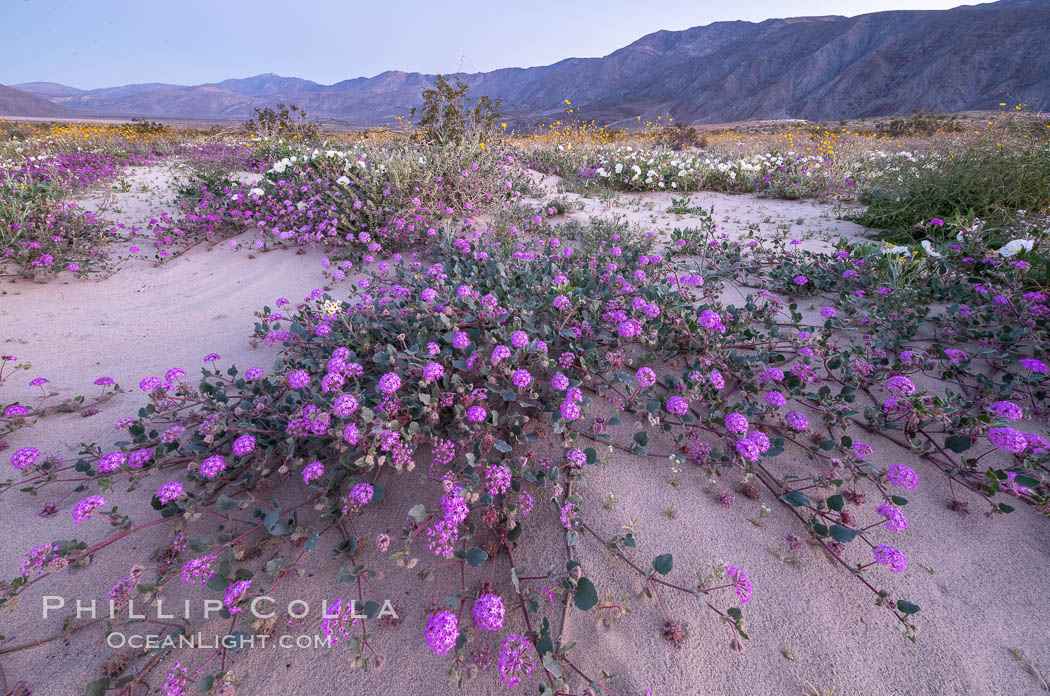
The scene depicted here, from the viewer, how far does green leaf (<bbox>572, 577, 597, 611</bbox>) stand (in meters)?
1.58

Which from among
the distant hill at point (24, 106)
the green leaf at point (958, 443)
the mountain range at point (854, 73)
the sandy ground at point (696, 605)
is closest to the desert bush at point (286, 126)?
the mountain range at point (854, 73)

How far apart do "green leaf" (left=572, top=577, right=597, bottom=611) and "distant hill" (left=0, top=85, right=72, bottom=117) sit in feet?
651

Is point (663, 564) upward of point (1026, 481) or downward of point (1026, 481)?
downward

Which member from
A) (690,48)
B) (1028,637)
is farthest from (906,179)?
(690,48)

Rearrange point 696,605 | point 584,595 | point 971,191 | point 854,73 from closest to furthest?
1. point 584,595
2. point 696,605
3. point 971,191
4. point 854,73

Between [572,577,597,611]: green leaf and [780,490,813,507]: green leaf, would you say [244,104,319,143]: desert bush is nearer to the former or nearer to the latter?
[572,577,597,611]: green leaf

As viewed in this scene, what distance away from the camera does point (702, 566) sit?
1875 mm

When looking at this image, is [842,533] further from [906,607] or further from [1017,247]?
[1017,247]

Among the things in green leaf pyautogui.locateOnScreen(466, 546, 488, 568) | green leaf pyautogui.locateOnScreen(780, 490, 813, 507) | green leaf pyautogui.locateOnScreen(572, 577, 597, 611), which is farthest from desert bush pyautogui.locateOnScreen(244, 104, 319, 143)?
green leaf pyautogui.locateOnScreen(780, 490, 813, 507)

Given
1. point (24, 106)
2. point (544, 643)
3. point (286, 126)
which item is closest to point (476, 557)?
point (544, 643)

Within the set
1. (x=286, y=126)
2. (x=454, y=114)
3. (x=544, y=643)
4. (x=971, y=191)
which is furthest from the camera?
(x=286, y=126)

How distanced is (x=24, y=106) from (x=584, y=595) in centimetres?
22487

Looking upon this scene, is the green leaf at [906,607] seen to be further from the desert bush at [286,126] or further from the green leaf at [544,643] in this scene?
the desert bush at [286,126]

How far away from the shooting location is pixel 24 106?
142 metres
